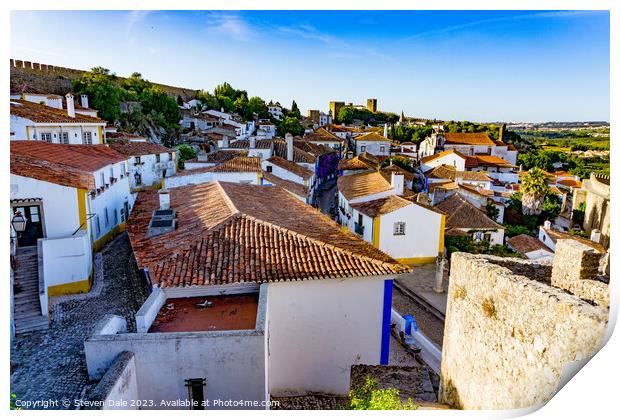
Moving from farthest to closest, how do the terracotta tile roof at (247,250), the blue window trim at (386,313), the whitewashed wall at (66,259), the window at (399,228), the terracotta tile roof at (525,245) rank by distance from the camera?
the terracotta tile roof at (525,245) → the window at (399,228) → the whitewashed wall at (66,259) → the blue window trim at (386,313) → the terracotta tile roof at (247,250)

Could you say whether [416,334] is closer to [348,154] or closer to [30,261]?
[30,261]

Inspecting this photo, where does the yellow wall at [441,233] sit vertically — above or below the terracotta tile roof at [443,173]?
below

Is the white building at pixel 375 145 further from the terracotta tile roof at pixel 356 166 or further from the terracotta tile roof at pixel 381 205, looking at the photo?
the terracotta tile roof at pixel 381 205

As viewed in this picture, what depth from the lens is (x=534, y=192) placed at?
27.3m

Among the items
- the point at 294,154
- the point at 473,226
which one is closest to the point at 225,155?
the point at 294,154

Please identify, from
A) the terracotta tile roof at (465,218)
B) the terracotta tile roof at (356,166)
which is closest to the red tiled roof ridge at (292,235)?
the terracotta tile roof at (465,218)

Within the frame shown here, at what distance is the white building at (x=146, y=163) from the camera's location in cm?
2089

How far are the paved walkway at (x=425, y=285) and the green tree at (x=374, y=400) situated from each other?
7.53m

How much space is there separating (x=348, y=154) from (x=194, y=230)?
4025 cm

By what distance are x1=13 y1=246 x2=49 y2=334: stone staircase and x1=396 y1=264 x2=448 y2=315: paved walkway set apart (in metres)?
10.3

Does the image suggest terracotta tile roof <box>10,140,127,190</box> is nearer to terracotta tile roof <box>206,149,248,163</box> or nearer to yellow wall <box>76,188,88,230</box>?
yellow wall <box>76,188,88,230</box>

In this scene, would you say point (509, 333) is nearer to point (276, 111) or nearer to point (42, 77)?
point (42, 77)

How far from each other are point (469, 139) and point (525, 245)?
35.3 m

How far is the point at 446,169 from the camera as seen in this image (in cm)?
3538
